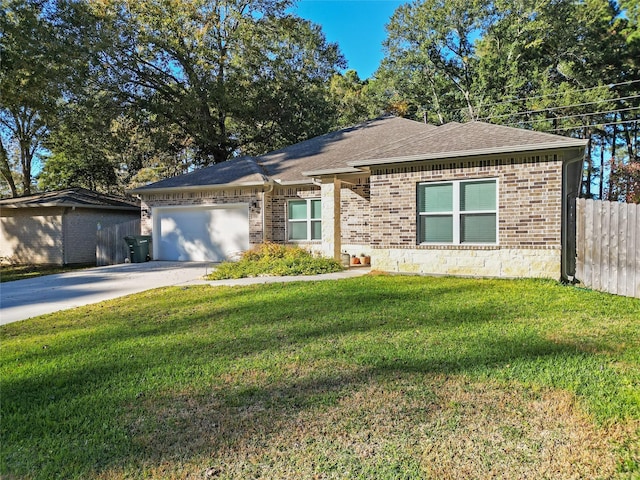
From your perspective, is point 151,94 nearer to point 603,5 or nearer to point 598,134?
point 603,5


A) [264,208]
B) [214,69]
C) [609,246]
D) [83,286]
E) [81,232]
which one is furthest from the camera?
[214,69]

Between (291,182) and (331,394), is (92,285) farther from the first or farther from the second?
(331,394)

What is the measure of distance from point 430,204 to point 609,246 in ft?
12.5

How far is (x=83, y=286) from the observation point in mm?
11219

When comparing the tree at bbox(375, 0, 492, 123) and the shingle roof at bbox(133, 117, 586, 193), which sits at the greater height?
the tree at bbox(375, 0, 492, 123)

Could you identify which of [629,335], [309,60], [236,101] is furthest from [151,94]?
[629,335]

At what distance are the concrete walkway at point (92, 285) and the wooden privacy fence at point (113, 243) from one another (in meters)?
2.55

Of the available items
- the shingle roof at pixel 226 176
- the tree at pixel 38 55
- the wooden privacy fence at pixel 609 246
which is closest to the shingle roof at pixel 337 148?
the shingle roof at pixel 226 176

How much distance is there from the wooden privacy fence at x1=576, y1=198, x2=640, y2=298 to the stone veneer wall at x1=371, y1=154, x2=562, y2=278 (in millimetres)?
481

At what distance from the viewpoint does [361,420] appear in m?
3.34

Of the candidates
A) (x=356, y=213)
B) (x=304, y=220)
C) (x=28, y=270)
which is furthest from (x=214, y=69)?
(x=356, y=213)

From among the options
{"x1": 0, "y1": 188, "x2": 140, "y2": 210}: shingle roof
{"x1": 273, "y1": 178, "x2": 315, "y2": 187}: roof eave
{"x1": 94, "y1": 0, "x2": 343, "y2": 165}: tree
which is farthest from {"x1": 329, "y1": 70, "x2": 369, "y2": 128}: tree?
{"x1": 273, "y1": 178, "x2": 315, "y2": 187}: roof eave

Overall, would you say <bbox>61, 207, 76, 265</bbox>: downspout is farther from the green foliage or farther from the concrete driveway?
the green foliage

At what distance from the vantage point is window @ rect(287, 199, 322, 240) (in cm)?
1455
